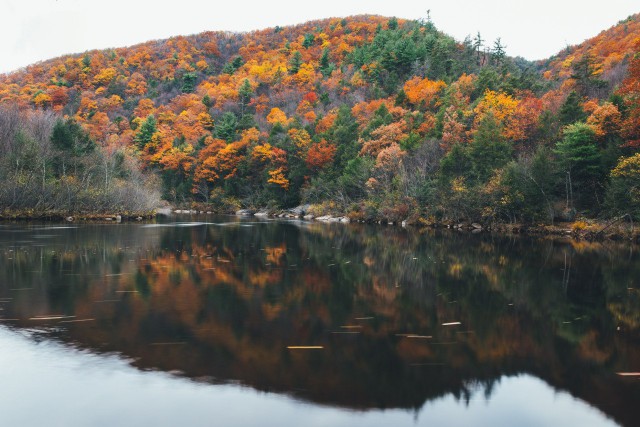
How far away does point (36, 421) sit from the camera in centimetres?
628

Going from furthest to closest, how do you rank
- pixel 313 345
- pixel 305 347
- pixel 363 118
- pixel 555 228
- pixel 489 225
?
pixel 363 118 → pixel 489 225 → pixel 555 228 → pixel 313 345 → pixel 305 347

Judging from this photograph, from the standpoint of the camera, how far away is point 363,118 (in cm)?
7606

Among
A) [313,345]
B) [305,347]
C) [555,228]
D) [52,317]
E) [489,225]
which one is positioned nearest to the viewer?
[305,347]

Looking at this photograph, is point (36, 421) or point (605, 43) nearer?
point (36, 421)

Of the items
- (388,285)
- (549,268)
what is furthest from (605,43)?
(388,285)

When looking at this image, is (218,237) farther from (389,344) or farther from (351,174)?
(351,174)

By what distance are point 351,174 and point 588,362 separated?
168ft

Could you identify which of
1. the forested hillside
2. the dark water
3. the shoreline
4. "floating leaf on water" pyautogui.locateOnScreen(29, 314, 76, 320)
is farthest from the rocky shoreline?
"floating leaf on water" pyautogui.locateOnScreen(29, 314, 76, 320)

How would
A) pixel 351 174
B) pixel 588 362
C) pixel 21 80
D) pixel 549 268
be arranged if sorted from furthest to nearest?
pixel 21 80, pixel 351 174, pixel 549 268, pixel 588 362

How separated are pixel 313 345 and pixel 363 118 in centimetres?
6964

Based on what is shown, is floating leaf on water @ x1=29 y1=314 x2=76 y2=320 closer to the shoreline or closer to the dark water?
the dark water

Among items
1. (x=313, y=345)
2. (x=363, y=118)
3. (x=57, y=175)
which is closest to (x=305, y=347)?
(x=313, y=345)

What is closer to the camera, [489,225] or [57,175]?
[489,225]

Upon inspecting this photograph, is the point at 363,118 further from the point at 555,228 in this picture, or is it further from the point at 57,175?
the point at 57,175
